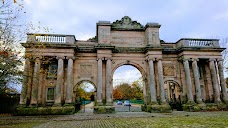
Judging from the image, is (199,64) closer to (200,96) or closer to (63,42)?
(200,96)

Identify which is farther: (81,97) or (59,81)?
(81,97)

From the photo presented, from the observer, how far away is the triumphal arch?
54.0ft

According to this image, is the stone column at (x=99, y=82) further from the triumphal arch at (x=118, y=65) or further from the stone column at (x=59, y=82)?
the stone column at (x=59, y=82)

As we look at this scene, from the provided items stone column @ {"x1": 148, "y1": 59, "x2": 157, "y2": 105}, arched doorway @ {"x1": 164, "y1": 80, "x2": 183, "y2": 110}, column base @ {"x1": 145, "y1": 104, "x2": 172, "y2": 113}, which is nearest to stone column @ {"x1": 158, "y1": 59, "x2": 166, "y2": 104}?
column base @ {"x1": 145, "y1": 104, "x2": 172, "y2": 113}

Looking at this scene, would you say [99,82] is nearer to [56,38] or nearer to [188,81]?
[56,38]

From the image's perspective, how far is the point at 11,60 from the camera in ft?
27.7

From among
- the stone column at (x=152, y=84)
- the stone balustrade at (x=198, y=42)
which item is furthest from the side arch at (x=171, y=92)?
the stone balustrade at (x=198, y=42)

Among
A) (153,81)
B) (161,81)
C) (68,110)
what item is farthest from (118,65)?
(68,110)

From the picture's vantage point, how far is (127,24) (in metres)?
19.7

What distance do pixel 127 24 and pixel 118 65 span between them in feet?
16.9

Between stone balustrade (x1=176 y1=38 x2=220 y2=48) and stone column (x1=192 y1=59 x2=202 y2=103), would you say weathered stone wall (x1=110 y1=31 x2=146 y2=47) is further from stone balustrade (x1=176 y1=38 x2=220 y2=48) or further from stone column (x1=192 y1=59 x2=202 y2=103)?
stone column (x1=192 y1=59 x2=202 y2=103)

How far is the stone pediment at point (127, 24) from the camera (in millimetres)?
19500

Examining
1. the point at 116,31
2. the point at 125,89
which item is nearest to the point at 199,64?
the point at 116,31

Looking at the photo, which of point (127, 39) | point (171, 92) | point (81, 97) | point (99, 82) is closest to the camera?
point (99, 82)
